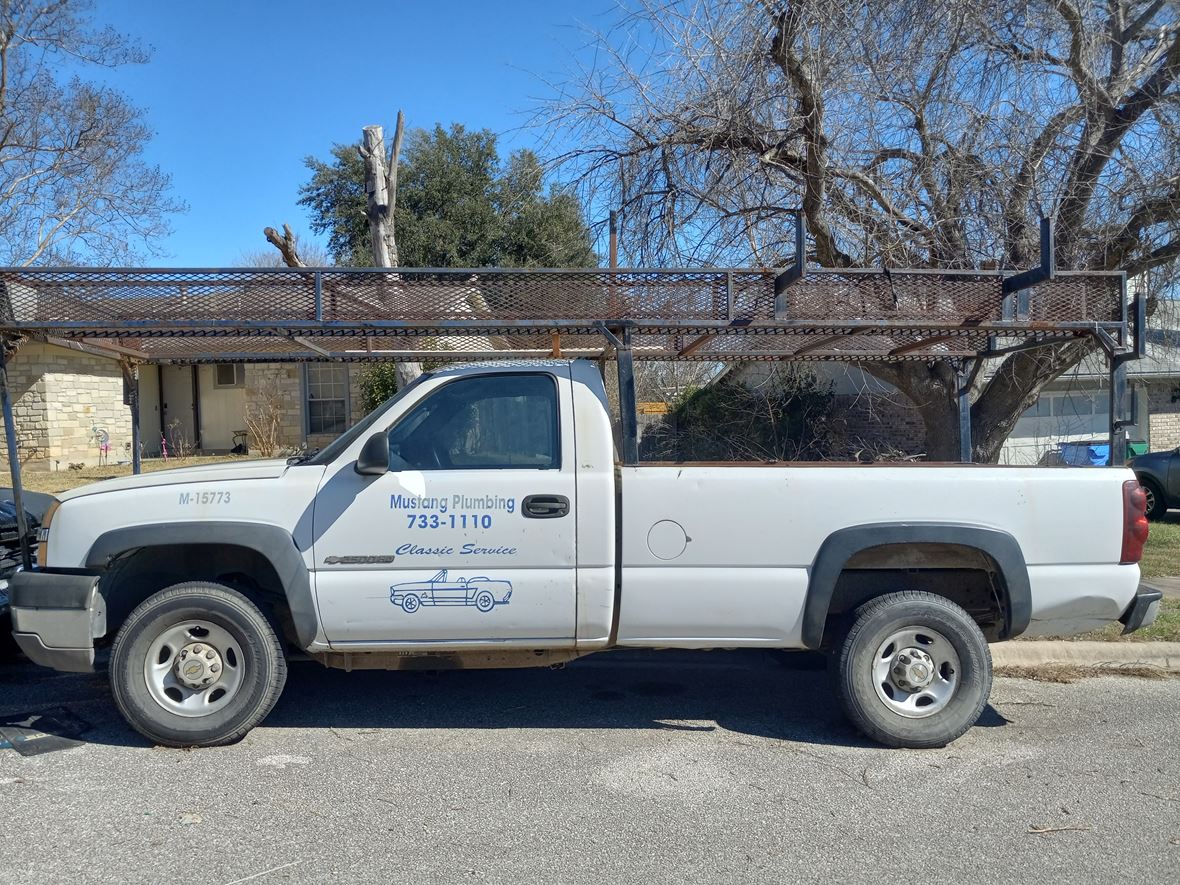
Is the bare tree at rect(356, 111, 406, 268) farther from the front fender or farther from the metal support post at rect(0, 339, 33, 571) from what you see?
the front fender

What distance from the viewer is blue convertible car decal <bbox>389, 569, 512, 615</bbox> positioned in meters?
4.94

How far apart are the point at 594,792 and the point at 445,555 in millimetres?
1354

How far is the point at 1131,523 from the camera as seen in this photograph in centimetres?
510

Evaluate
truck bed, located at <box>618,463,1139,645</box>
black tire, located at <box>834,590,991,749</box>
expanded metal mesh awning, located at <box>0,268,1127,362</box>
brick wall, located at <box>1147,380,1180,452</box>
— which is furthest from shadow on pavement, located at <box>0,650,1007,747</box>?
brick wall, located at <box>1147,380,1180,452</box>

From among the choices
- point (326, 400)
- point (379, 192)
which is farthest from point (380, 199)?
point (326, 400)

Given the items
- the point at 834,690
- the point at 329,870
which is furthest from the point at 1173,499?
the point at 329,870

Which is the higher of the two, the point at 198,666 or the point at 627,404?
the point at 627,404

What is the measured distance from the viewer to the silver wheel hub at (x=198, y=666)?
4973 mm

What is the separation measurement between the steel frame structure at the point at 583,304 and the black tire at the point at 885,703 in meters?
1.46

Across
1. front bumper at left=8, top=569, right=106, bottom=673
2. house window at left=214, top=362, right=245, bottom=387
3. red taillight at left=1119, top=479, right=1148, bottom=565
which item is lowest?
front bumper at left=8, top=569, right=106, bottom=673

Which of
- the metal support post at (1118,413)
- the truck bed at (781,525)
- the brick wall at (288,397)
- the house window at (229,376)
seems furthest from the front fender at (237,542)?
the house window at (229,376)

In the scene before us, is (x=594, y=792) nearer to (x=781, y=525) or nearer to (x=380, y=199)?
(x=781, y=525)

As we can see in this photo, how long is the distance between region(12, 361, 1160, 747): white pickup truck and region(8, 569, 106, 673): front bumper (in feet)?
0.04

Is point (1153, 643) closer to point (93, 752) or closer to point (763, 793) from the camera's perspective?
point (763, 793)
